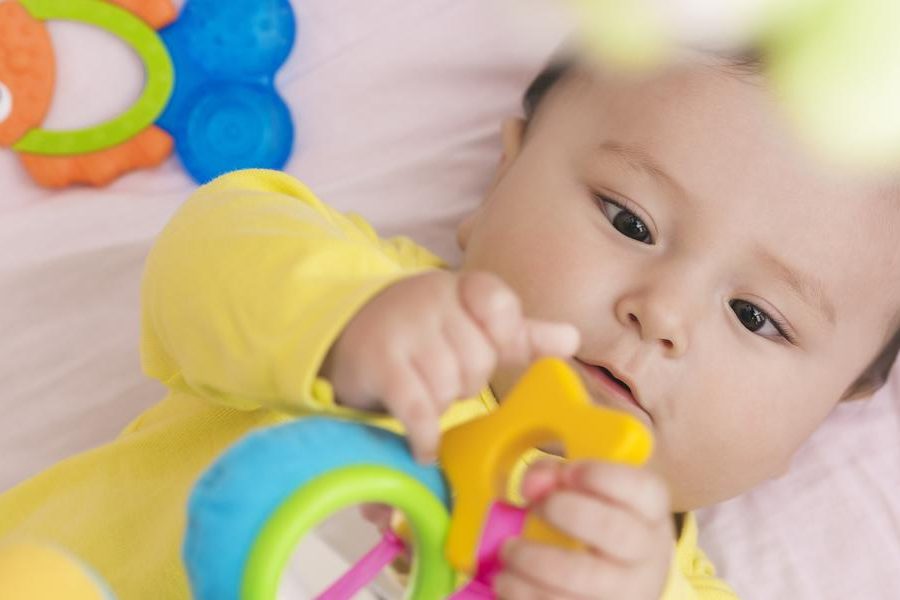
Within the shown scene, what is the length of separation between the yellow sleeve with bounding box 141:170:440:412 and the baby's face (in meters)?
0.18

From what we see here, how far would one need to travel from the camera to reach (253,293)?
67cm

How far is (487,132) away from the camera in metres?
1.20

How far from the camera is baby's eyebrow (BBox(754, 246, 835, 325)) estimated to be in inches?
32.9

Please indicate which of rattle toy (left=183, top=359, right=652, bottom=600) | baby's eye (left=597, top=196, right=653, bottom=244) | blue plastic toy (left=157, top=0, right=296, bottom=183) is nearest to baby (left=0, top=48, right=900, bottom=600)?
baby's eye (left=597, top=196, right=653, bottom=244)

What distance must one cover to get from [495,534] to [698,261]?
0.33 metres

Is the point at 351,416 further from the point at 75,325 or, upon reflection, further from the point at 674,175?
the point at 75,325

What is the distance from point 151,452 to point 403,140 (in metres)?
0.47

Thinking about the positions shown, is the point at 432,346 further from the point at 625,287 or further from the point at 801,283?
the point at 801,283

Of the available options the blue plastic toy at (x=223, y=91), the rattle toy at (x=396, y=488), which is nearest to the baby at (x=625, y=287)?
the rattle toy at (x=396, y=488)

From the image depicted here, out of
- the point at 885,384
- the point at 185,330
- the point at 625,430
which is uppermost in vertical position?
the point at 625,430

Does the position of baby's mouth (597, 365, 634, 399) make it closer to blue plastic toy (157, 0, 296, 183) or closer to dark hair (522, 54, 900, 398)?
dark hair (522, 54, 900, 398)

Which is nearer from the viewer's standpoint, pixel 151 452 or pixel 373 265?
pixel 373 265

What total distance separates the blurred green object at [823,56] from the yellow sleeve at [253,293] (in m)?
0.37

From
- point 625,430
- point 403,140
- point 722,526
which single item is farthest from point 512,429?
point 403,140
